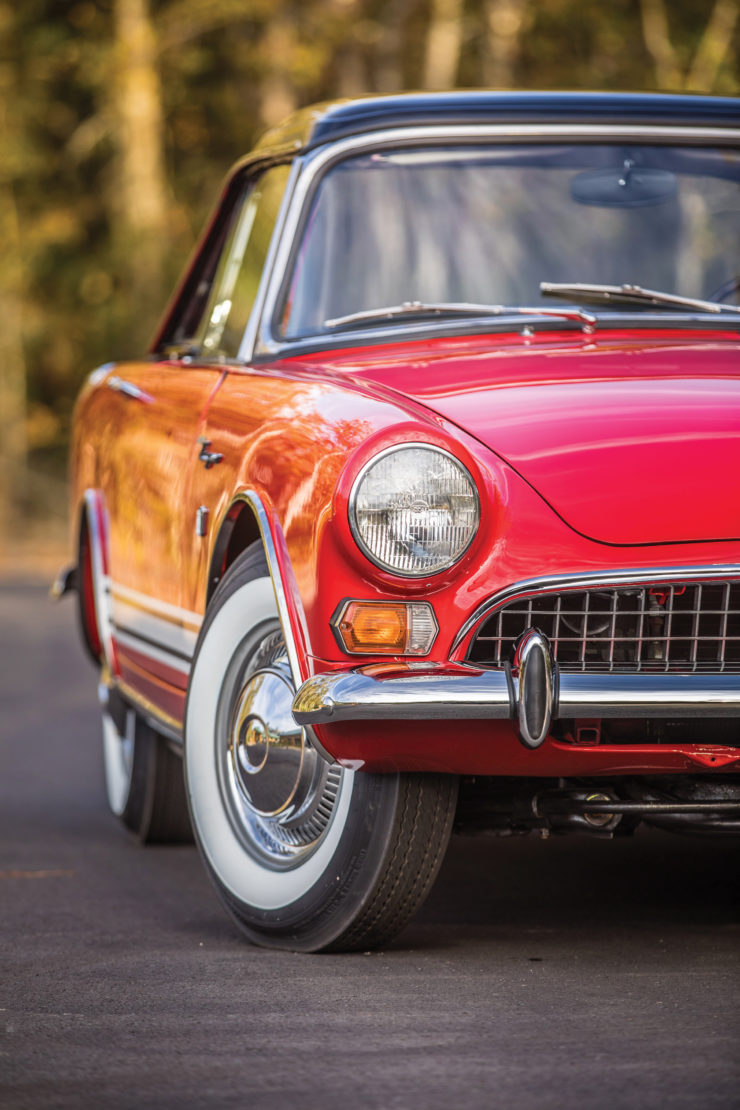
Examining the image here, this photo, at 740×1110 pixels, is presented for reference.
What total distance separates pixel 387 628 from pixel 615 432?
1.84 ft

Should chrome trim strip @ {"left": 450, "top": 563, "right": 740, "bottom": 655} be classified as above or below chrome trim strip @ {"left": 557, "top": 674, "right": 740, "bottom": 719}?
above

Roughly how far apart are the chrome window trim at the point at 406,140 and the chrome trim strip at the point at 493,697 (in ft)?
4.73

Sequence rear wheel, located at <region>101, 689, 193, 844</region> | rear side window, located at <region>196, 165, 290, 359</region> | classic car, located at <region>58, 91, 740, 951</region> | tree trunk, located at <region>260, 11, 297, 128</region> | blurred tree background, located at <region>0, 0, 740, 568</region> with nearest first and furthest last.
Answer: classic car, located at <region>58, 91, 740, 951</region> < rear side window, located at <region>196, 165, 290, 359</region> < rear wheel, located at <region>101, 689, 193, 844</region> < blurred tree background, located at <region>0, 0, 740, 568</region> < tree trunk, located at <region>260, 11, 297, 128</region>

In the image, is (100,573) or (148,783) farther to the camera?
(100,573)

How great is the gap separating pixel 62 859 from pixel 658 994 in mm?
2176

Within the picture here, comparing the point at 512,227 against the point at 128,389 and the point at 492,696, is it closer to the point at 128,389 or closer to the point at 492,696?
the point at 128,389

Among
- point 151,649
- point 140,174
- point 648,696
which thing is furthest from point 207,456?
point 140,174

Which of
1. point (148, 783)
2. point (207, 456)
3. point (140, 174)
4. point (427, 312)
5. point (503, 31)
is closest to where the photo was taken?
point (207, 456)

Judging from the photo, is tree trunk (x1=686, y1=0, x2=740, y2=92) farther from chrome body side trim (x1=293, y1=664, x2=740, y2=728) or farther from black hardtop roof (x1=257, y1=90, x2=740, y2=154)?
chrome body side trim (x1=293, y1=664, x2=740, y2=728)

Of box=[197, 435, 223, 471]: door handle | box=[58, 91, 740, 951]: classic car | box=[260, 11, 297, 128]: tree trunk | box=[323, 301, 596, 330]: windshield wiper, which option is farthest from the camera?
box=[260, 11, 297, 128]: tree trunk

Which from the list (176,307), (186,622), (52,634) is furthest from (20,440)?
(186,622)

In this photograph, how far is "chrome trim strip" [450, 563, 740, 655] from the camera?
3154mm

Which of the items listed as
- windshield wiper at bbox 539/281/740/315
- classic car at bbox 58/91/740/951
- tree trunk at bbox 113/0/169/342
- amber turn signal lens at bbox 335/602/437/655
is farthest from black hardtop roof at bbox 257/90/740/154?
tree trunk at bbox 113/0/169/342

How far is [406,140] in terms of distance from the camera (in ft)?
14.7
